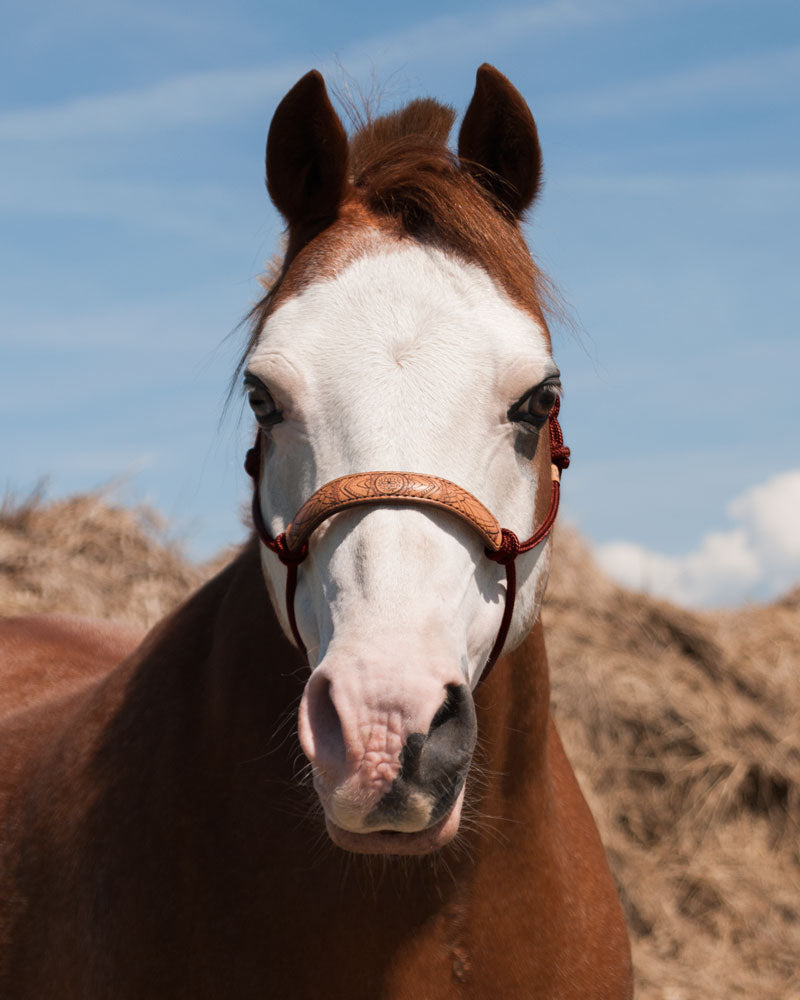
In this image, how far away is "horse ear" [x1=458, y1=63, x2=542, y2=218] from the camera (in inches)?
105

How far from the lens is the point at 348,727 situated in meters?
1.81

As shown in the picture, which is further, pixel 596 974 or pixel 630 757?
pixel 630 757

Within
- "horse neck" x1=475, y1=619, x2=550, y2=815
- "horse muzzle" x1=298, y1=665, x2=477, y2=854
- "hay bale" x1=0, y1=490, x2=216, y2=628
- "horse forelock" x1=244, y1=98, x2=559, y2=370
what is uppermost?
"horse forelock" x1=244, y1=98, x2=559, y2=370

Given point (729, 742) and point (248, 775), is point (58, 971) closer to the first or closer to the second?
point (248, 775)

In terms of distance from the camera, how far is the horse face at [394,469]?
72.9 inches

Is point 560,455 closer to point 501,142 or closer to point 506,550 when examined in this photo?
point 506,550

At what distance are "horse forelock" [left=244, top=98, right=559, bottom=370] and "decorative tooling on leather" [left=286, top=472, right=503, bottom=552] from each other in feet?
1.74

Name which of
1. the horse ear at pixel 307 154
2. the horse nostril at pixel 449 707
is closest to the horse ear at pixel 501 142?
the horse ear at pixel 307 154

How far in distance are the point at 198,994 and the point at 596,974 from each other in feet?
3.00

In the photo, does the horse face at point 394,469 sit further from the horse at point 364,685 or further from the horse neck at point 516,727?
the horse neck at point 516,727

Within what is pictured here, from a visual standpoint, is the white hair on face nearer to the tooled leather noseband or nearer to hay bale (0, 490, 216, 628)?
the tooled leather noseband

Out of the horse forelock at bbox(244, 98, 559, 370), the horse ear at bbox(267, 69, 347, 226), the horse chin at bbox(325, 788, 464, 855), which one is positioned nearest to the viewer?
the horse chin at bbox(325, 788, 464, 855)

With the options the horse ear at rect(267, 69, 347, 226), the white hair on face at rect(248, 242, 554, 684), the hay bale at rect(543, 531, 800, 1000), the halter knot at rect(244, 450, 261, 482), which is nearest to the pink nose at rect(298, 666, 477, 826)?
the white hair on face at rect(248, 242, 554, 684)

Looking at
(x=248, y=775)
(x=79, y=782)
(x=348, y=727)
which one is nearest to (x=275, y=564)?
(x=248, y=775)
